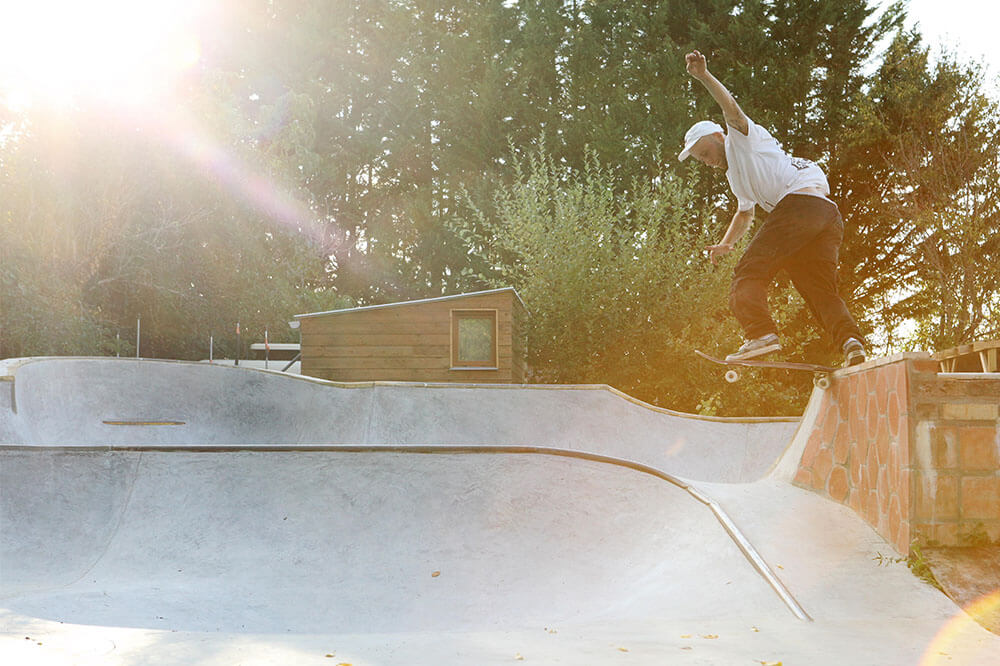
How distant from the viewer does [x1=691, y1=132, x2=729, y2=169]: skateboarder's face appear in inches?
214

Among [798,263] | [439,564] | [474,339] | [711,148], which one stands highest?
[711,148]

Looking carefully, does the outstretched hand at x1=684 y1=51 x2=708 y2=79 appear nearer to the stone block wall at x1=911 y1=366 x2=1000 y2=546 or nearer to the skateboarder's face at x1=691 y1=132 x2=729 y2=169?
the skateboarder's face at x1=691 y1=132 x2=729 y2=169

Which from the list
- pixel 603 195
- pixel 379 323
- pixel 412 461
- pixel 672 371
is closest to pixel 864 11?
pixel 603 195

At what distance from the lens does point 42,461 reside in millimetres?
6418

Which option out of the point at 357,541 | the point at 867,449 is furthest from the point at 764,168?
the point at 357,541

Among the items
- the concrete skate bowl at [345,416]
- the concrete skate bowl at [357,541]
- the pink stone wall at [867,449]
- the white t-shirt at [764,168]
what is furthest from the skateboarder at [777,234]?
the concrete skate bowl at [345,416]

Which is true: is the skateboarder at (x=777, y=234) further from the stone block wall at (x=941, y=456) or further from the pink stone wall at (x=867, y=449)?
the stone block wall at (x=941, y=456)

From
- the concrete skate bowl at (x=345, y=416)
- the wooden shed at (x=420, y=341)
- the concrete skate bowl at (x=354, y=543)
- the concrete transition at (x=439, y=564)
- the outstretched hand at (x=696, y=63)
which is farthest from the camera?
the wooden shed at (x=420, y=341)

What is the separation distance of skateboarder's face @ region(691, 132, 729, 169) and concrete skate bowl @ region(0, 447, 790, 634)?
83.5 inches

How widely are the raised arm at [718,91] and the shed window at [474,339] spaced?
1063cm

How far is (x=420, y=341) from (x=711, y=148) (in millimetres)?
10999

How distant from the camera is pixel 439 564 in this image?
17.0 ft

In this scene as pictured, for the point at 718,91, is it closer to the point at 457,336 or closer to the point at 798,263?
the point at 798,263

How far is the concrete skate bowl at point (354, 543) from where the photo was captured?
4.43m
